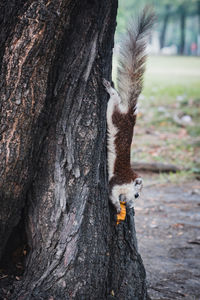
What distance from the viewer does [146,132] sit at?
25.3 ft

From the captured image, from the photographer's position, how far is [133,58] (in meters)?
2.80

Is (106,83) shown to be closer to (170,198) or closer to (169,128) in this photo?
(170,198)

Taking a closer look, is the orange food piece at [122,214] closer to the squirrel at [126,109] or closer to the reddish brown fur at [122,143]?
the squirrel at [126,109]

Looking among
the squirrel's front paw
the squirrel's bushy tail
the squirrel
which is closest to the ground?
the squirrel

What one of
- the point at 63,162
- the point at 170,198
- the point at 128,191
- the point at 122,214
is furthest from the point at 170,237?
the point at 63,162

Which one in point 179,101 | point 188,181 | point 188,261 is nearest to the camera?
point 188,261

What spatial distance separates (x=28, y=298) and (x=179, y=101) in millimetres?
8157

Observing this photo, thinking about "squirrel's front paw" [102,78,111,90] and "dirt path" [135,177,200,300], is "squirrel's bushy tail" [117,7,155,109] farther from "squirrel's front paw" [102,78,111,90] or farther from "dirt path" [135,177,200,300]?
"dirt path" [135,177,200,300]

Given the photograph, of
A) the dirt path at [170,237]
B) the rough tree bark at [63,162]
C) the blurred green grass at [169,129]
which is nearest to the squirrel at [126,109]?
the rough tree bark at [63,162]

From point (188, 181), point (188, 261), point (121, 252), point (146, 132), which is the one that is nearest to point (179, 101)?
point (146, 132)

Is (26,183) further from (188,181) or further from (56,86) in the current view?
(188,181)

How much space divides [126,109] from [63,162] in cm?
94

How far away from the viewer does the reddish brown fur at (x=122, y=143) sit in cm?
273

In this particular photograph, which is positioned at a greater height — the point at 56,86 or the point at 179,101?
the point at 179,101
